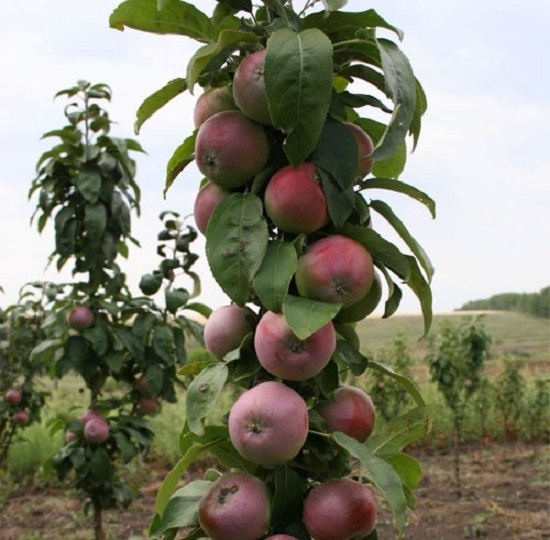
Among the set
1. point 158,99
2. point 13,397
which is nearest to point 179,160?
point 158,99

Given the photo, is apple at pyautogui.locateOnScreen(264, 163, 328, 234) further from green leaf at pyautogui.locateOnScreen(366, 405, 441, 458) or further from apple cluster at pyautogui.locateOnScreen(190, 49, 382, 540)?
green leaf at pyautogui.locateOnScreen(366, 405, 441, 458)

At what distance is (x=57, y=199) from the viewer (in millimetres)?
4043

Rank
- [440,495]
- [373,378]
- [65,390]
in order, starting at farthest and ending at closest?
[65,390], [373,378], [440,495]

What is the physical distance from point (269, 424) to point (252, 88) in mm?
504

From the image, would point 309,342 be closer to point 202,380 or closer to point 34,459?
point 202,380

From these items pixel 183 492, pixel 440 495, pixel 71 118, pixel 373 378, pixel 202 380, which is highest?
pixel 71 118

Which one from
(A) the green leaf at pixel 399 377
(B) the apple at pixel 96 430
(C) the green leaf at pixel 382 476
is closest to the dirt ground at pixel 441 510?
(B) the apple at pixel 96 430

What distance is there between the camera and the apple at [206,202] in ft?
4.14

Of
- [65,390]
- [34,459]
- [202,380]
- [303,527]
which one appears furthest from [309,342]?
[65,390]

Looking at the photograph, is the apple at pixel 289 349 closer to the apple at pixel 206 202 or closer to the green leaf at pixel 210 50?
the apple at pixel 206 202

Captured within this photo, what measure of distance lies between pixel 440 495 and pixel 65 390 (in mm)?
6610

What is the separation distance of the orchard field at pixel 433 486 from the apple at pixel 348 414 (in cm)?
339

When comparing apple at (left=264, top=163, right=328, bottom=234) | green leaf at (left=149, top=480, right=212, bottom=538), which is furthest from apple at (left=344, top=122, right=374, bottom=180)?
green leaf at (left=149, top=480, right=212, bottom=538)

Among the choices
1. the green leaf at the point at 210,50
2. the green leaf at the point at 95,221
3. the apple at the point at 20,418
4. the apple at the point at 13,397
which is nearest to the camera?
the green leaf at the point at 210,50
